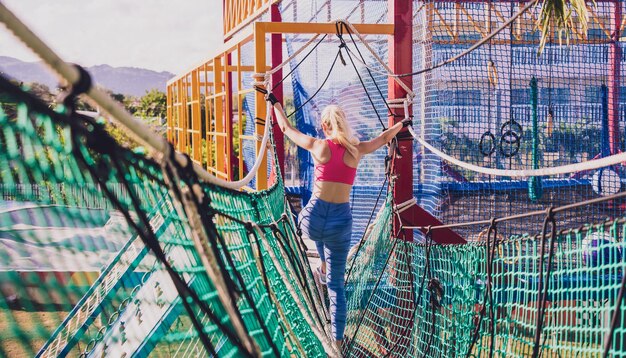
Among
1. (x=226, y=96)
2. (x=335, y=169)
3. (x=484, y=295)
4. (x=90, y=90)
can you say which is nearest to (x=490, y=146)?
(x=226, y=96)

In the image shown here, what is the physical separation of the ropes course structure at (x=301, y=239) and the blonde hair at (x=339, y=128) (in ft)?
1.63

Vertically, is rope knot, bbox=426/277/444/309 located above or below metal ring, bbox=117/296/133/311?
below

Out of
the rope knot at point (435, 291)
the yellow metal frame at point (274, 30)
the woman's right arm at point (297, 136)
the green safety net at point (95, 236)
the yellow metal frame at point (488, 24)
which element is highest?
the yellow metal frame at point (488, 24)

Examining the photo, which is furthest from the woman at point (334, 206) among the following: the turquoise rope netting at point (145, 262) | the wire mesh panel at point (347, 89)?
the wire mesh panel at point (347, 89)

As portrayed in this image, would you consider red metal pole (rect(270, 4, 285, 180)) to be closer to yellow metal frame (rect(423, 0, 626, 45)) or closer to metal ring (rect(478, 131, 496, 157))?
yellow metal frame (rect(423, 0, 626, 45))

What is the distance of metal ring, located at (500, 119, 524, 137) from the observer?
6.96 metres

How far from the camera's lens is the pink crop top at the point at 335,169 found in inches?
147

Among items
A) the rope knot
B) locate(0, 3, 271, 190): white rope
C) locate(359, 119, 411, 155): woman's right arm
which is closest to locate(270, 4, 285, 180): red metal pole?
locate(359, 119, 411, 155): woman's right arm

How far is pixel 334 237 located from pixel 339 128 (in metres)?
0.57

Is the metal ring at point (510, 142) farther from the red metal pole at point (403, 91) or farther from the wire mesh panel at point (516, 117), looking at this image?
the red metal pole at point (403, 91)

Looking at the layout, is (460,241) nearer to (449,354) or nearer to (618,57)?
(449,354)

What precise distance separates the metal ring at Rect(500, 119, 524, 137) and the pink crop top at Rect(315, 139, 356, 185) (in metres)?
3.60

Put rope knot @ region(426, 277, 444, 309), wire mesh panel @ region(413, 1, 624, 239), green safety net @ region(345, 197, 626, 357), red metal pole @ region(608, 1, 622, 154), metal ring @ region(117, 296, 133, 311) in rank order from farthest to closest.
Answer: red metal pole @ region(608, 1, 622, 154)
wire mesh panel @ region(413, 1, 624, 239)
rope knot @ region(426, 277, 444, 309)
green safety net @ region(345, 197, 626, 357)
metal ring @ region(117, 296, 133, 311)

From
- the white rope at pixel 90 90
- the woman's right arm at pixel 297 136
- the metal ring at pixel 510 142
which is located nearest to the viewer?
the white rope at pixel 90 90
